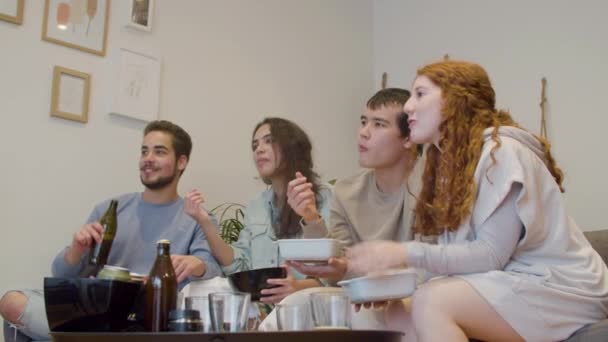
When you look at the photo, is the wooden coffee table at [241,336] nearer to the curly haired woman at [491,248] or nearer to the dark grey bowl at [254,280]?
the curly haired woman at [491,248]

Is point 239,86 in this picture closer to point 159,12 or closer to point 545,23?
point 159,12

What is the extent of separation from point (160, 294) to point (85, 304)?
196mm

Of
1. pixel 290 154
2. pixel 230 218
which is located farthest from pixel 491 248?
pixel 230 218

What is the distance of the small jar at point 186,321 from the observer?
1.13 m

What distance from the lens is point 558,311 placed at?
1.42 m

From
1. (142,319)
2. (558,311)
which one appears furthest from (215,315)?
(558,311)

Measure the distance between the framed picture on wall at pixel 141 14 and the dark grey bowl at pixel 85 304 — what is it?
1909mm

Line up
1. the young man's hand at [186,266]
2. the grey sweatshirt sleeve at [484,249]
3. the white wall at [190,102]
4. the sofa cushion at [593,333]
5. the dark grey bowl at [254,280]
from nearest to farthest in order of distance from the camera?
the sofa cushion at [593,333], the grey sweatshirt sleeve at [484,249], the dark grey bowl at [254,280], the young man's hand at [186,266], the white wall at [190,102]

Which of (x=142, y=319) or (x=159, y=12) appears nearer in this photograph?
(x=142, y=319)

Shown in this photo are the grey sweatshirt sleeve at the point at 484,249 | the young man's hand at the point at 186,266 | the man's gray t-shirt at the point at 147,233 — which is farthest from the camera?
the man's gray t-shirt at the point at 147,233

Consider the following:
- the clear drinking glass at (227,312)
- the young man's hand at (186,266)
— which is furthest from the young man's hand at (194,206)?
the clear drinking glass at (227,312)

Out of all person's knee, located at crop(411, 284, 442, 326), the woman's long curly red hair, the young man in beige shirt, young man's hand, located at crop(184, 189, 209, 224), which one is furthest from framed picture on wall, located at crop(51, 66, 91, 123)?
person's knee, located at crop(411, 284, 442, 326)

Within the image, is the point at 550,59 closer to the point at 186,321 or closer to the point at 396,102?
the point at 396,102

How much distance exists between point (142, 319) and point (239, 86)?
2084mm
